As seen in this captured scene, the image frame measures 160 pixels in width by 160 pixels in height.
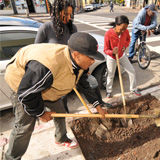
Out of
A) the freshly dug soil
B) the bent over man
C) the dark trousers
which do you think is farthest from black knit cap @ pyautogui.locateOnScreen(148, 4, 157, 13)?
the dark trousers

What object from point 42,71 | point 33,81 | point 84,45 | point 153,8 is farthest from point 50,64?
point 153,8

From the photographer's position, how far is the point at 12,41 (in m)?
2.96

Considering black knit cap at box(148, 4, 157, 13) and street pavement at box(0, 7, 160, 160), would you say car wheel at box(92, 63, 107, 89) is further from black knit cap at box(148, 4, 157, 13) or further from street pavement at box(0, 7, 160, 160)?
black knit cap at box(148, 4, 157, 13)

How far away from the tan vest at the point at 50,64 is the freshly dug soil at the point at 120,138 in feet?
4.14

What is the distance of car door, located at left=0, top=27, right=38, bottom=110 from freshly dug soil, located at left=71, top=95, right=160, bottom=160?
143cm

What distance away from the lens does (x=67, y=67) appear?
4.87 ft

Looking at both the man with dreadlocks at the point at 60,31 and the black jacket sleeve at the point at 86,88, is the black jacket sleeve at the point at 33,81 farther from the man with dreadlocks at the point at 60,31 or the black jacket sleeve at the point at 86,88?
the man with dreadlocks at the point at 60,31

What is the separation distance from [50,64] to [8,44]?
2089 millimetres

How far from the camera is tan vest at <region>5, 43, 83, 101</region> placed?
1.34 m

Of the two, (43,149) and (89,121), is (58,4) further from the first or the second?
(43,149)

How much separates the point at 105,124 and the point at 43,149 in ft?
3.87

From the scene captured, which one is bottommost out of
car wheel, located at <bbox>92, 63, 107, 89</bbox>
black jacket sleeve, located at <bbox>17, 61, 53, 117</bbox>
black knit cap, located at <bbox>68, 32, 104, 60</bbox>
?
car wheel, located at <bbox>92, 63, 107, 89</bbox>

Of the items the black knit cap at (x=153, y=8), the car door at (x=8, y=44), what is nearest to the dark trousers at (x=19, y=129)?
the car door at (x=8, y=44)

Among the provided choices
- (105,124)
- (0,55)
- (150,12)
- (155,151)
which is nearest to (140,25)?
(150,12)
